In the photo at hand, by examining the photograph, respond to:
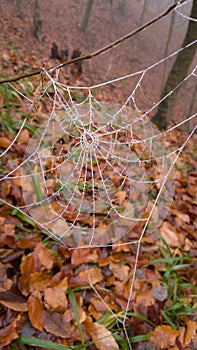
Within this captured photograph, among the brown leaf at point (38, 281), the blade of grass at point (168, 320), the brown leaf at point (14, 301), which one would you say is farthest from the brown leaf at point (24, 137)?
the blade of grass at point (168, 320)

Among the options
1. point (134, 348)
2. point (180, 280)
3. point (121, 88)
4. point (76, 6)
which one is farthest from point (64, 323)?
point (76, 6)

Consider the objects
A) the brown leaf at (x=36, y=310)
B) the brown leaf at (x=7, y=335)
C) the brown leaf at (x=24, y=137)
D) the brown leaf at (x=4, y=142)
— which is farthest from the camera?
the brown leaf at (x=24, y=137)

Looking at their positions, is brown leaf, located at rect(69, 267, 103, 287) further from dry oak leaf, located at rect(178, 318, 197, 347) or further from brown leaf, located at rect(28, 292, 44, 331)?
dry oak leaf, located at rect(178, 318, 197, 347)

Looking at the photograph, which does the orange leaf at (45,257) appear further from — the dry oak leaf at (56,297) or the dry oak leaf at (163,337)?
the dry oak leaf at (163,337)

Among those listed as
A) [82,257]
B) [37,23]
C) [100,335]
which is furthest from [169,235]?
[37,23]

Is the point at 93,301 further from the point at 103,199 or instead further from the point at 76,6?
the point at 76,6

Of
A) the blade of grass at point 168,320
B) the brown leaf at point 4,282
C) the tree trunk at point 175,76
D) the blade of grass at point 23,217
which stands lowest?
the blade of grass at point 168,320

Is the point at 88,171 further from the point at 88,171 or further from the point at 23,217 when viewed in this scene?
the point at 23,217
